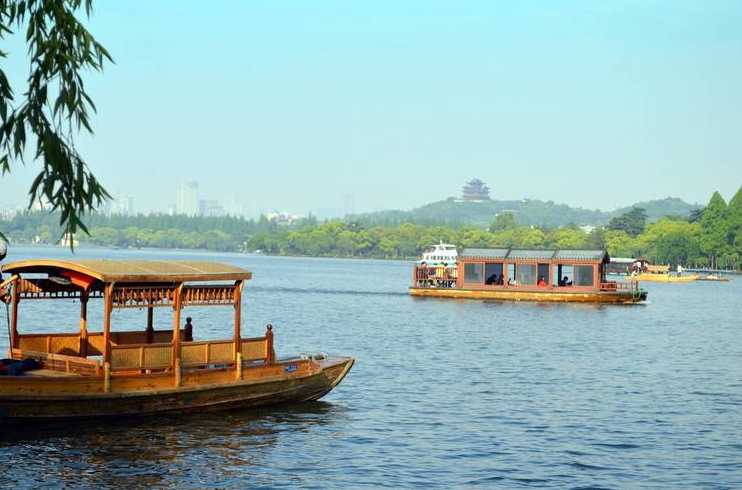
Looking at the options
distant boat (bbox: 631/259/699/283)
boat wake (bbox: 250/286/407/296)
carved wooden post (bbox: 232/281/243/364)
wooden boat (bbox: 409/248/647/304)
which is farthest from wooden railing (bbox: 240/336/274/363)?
distant boat (bbox: 631/259/699/283)

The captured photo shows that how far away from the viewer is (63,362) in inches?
1064

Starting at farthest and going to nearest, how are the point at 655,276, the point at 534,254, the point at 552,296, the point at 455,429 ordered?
the point at 655,276
the point at 534,254
the point at 552,296
the point at 455,429

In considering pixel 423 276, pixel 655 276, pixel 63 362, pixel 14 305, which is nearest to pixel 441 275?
pixel 423 276

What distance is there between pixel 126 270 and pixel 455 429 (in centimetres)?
957

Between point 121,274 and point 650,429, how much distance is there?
48.6 feet

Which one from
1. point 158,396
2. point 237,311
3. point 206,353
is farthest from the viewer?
point 237,311

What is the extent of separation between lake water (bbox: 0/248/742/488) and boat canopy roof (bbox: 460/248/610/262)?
2911 centimetres

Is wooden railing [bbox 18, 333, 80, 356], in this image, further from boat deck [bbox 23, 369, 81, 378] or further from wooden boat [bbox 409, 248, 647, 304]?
wooden boat [bbox 409, 248, 647, 304]

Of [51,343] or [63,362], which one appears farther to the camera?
[51,343]

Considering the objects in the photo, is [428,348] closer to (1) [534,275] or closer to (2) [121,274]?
(2) [121,274]

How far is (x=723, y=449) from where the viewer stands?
27781 mm

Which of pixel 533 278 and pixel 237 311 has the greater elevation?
pixel 237 311

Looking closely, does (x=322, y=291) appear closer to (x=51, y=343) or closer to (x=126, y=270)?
(x=51, y=343)

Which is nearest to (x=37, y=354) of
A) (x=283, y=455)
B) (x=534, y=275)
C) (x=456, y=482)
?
(x=283, y=455)
